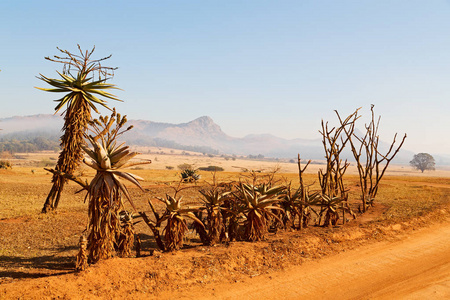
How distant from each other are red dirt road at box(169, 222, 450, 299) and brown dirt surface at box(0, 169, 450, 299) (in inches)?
0.8

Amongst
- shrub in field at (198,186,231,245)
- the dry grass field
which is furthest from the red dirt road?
shrub in field at (198,186,231,245)

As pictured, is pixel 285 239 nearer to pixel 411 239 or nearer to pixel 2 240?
pixel 411 239

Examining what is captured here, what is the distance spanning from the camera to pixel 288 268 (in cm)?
729

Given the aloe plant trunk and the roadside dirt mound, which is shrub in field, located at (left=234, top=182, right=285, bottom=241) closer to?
the roadside dirt mound

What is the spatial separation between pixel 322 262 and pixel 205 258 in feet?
10.00

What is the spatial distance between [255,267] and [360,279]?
93.2 inches

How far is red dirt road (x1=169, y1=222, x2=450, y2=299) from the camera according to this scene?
609cm

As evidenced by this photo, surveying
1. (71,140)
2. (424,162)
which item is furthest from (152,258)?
(424,162)

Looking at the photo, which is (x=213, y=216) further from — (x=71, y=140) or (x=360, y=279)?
(x=71, y=140)

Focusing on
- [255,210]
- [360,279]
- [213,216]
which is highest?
[255,210]

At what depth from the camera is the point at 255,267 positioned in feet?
23.4

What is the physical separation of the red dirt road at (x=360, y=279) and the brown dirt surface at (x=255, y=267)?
2 centimetres

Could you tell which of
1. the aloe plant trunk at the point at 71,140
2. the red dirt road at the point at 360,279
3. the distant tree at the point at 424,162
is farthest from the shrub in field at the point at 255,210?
the distant tree at the point at 424,162

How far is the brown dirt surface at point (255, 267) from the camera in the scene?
5.77 meters
